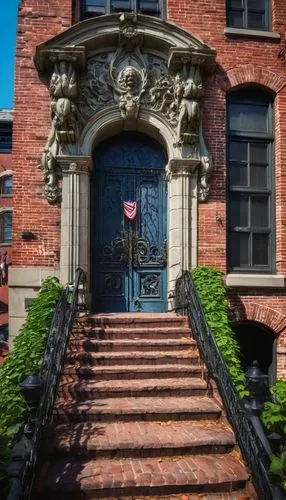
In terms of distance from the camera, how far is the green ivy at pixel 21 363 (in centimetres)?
409

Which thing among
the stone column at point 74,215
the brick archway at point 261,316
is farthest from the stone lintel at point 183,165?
the brick archway at point 261,316

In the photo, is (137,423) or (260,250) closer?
(137,423)

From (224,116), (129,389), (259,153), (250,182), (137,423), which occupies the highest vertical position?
(224,116)

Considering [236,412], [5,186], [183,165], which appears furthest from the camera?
[5,186]

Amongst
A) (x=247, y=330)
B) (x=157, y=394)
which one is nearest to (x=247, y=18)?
(x=247, y=330)

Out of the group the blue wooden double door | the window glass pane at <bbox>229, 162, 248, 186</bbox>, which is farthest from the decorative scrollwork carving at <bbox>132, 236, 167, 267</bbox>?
the window glass pane at <bbox>229, 162, 248, 186</bbox>

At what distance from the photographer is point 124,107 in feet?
27.3

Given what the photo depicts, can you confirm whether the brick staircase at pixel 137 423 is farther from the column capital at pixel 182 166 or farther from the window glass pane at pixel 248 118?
the window glass pane at pixel 248 118

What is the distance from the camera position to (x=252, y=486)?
411 centimetres

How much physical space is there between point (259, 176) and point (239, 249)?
1.60 m

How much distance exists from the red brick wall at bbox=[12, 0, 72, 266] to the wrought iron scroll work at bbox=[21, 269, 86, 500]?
47.9 inches

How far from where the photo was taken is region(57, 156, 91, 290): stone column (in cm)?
797

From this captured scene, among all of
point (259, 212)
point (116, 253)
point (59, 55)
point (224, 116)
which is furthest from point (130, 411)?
point (59, 55)

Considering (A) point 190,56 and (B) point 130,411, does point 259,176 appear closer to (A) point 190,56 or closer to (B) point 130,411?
(A) point 190,56
